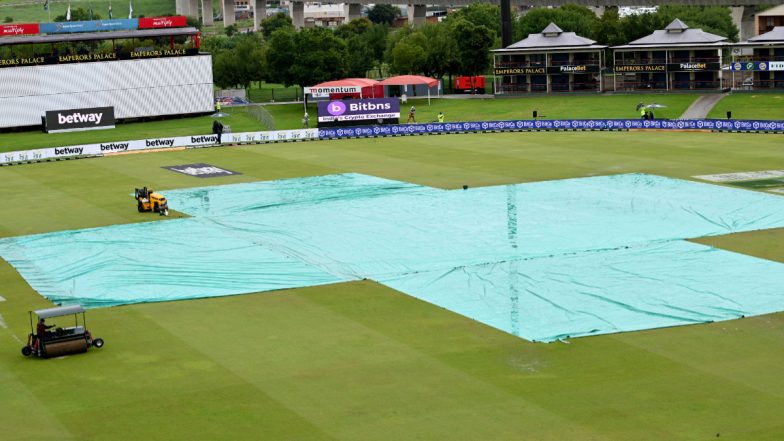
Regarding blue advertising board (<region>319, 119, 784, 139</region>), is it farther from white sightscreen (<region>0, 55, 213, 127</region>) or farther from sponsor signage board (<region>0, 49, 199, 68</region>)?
sponsor signage board (<region>0, 49, 199, 68</region>)

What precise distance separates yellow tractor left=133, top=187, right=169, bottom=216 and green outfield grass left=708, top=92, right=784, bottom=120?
182 ft

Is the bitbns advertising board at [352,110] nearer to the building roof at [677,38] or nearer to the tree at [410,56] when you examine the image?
the building roof at [677,38]

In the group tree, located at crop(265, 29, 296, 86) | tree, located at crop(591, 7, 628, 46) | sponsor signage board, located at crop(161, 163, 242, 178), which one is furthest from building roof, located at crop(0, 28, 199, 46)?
tree, located at crop(591, 7, 628, 46)

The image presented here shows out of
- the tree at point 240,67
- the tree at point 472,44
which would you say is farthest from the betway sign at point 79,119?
the tree at point 472,44

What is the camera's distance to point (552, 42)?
390 ft

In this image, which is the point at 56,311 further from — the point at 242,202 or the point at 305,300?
the point at 242,202

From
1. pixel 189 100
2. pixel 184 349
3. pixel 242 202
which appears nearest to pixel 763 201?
pixel 242 202

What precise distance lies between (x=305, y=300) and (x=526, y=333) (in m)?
8.88

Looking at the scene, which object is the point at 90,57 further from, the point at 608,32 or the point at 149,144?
the point at 608,32

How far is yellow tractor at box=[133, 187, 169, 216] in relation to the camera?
197 feet

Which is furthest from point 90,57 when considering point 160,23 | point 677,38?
point 677,38

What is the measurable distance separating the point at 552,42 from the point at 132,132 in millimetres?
43174

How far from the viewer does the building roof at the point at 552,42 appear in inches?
4616

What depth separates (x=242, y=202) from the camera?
63094 mm
